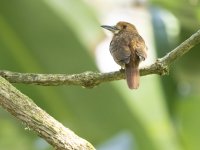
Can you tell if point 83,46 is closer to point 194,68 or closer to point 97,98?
point 97,98

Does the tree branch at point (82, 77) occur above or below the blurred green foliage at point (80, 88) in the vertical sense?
below

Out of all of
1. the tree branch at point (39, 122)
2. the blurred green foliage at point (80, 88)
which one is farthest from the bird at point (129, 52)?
the blurred green foliage at point (80, 88)

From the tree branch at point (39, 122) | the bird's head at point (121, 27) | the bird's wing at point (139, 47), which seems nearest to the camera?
the tree branch at point (39, 122)

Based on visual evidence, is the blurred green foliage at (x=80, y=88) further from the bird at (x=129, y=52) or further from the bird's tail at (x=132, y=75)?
the bird's tail at (x=132, y=75)

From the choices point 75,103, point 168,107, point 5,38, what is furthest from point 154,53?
point 5,38

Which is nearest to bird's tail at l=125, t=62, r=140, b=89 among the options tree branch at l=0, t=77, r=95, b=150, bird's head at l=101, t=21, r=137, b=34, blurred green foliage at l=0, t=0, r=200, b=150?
tree branch at l=0, t=77, r=95, b=150

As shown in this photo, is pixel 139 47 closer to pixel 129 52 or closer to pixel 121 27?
pixel 129 52

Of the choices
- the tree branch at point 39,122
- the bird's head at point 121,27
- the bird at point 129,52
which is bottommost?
the tree branch at point 39,122
